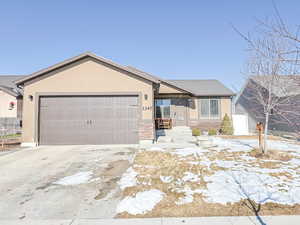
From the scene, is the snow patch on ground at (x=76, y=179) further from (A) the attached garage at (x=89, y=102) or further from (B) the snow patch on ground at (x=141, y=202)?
(A) the attached garage at (x=89, y=102)

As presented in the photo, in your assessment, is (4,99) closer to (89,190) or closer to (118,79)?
(118,79)

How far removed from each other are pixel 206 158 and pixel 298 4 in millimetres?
4861

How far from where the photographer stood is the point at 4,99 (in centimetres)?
1589

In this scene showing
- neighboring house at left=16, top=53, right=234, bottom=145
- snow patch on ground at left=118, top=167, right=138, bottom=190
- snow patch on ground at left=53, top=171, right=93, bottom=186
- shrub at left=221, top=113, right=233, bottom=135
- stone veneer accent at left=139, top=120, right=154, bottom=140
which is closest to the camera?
snow patch on ground at left=118, top=167, right=138, bottom=190

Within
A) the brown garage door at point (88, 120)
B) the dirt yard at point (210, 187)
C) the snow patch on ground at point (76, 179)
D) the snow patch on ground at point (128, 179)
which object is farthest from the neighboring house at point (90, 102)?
the snow patch on ground at point (76, 179)

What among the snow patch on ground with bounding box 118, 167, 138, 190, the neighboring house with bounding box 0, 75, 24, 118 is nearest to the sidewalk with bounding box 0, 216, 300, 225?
the snow patch on ground with bounding box 118, 167, 138, 190

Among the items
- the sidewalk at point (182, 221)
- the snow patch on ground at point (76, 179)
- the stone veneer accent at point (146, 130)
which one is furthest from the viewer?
the stone veneer accent at point (146, 130)

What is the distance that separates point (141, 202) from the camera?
3.10 m

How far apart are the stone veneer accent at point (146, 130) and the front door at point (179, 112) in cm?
526

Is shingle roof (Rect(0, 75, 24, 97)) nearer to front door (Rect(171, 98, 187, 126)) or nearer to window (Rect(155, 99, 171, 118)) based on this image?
window (Rect(155, 99, 171, 118))

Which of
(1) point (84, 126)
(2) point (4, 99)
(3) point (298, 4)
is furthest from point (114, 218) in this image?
(2) point (4, 99)

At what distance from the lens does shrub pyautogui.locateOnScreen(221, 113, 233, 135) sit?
42.7 feet

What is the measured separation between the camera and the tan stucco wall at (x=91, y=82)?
29.1 feet

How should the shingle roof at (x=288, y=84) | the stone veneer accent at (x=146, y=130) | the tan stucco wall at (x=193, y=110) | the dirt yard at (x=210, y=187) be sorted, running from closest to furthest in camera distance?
the shingle roof at (x=288, y=84), the dirt yard at (x=210, y=187), the stone veneer accent at (x=146, y=130), the tan stucco wall at (x=193, y=110)
